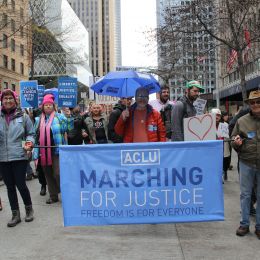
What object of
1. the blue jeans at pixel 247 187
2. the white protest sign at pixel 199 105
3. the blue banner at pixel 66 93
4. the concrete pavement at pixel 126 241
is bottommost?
the concrete pavement at pixel 126 241

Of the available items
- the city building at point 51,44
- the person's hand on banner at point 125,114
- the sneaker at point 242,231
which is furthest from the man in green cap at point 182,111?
the city building at point 51,44

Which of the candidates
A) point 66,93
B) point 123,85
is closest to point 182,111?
point 123,85

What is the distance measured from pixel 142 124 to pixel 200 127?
84 cm

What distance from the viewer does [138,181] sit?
18.7 feet

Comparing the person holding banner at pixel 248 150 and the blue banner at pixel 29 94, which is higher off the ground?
the blue banner at pixel 29 94

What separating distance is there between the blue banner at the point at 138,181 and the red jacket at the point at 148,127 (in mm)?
1099

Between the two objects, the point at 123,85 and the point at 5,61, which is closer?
the point at 123,85

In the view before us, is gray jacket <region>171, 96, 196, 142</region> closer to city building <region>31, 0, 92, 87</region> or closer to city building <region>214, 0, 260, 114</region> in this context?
city building <region>214, 0, 260, 114</region>

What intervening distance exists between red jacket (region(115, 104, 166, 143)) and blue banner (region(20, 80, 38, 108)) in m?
10.5

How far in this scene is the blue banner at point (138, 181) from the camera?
5684 mm

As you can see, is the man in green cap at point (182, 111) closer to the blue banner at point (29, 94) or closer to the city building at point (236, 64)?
the city building at point (236, 64)

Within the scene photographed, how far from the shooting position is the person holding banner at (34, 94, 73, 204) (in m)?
7.96

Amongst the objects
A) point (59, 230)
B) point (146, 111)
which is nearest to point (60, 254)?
point (59, 230)

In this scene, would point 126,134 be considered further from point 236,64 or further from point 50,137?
point 236,64
